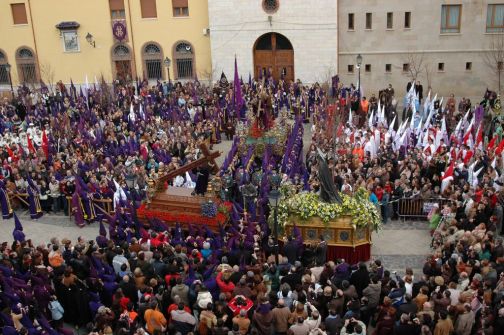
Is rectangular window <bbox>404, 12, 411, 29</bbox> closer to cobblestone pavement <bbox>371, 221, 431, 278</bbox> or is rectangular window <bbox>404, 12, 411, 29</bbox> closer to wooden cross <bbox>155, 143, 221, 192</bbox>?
cobblestone pavement <bbox>371, 221, 431, 278</bbox>

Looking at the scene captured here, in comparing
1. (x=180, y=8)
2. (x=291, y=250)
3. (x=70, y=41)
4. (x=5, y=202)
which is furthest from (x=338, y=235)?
(x=70, y=41)

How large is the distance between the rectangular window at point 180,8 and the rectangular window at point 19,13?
11073mm

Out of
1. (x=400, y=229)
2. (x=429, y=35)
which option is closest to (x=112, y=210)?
(x=400, y=229)

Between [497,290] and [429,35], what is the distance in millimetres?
27261

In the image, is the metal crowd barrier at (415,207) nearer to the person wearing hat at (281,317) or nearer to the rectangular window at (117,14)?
the person wearing hat at (281,317)

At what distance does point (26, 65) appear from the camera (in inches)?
1601

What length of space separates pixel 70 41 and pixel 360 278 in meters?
34.5

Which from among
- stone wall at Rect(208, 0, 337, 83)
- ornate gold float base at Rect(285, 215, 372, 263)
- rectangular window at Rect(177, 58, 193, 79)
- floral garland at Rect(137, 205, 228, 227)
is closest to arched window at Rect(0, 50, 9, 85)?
rectangular window at Rect(177, 58, 193, 79)

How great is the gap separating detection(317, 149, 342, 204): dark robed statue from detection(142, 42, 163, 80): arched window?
27.6 metres

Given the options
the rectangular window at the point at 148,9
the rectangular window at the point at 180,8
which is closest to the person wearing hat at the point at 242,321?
the rectangular window at the point at 180,8

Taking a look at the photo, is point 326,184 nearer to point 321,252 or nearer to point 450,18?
point 321,252

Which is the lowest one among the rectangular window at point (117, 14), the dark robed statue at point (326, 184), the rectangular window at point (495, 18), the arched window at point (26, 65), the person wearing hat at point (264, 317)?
the person wearing hat at point (264, 317)

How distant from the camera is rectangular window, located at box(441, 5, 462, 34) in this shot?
34.1m

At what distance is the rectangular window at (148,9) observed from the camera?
126 feet
